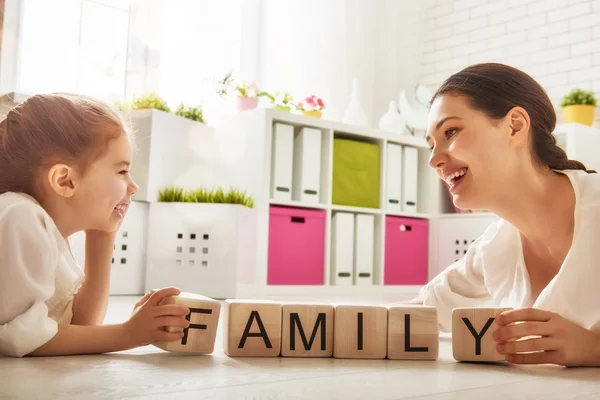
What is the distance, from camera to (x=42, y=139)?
108 cm

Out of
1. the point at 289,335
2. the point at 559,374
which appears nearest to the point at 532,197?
the point at 559,374

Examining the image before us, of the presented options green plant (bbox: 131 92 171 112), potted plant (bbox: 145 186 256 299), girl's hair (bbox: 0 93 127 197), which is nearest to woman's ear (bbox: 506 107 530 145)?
girl's hair (bbox: 0 93 127 197)

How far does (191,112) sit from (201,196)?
1.90ft

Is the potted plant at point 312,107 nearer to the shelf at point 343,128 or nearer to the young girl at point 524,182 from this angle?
the shelf at point 343,128

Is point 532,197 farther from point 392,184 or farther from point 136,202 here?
point 392,184

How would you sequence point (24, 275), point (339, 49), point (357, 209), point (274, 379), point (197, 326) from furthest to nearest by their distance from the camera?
point (339, 49) → point (357, 209) → point (197, 326) → point (24, 275) → point (274, 379)

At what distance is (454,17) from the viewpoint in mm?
4648

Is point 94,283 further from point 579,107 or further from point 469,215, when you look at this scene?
point 579,107

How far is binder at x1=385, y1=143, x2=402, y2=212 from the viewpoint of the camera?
3854 mm

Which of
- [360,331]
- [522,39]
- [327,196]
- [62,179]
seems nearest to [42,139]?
[62,179]

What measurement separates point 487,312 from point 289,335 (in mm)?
317

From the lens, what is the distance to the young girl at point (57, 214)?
967 mm

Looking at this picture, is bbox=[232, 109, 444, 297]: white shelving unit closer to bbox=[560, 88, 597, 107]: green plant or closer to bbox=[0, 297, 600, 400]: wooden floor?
bbox=[560, 88, 597, 107]: green plant

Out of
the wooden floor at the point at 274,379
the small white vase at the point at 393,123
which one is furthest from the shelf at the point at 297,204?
the wooden floor at the point at 274,379
